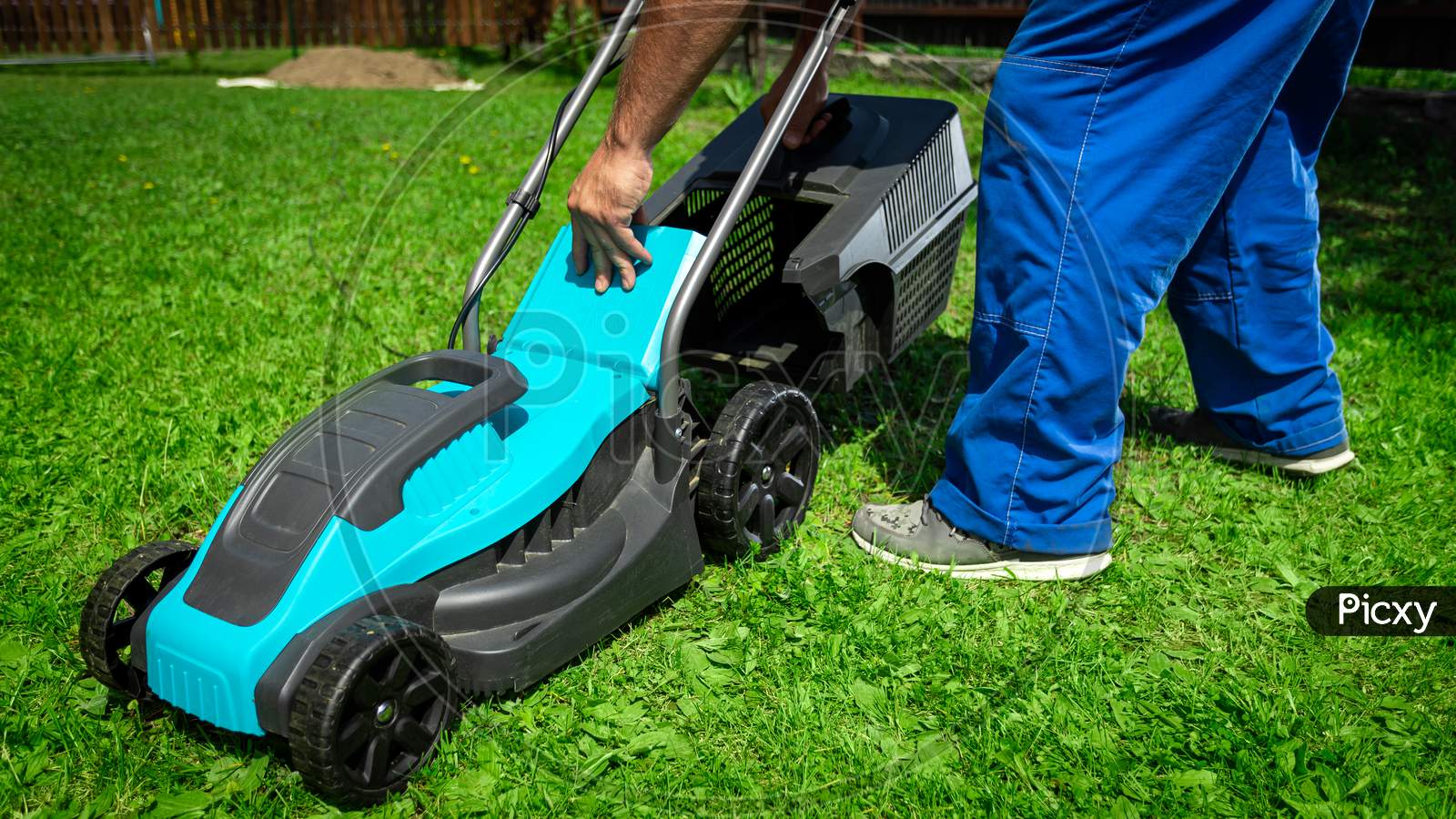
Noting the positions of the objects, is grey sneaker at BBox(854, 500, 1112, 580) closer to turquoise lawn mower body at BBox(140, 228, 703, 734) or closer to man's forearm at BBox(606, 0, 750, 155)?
turquoise lawn mower body at BBox(140, 228, 703, 734)

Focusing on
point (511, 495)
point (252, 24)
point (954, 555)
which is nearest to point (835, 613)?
point (954, 555)

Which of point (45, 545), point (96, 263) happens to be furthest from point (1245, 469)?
point (96, 263)

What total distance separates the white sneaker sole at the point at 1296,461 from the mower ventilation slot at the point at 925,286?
0.79m

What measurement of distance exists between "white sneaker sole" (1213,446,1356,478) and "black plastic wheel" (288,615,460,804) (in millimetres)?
1888

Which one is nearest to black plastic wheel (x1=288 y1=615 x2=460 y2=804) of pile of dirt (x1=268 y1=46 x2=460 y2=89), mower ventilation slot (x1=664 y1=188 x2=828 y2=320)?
mower ventilation slot (x1=664 y1=188 x2=828 y2=320)

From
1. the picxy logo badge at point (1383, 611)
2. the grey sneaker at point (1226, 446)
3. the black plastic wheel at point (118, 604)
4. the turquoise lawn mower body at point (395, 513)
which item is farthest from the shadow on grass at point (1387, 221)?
the black plastic wheel at point (118, 604)

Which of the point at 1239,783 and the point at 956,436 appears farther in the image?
the point at 956,436

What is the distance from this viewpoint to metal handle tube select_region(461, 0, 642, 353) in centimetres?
199

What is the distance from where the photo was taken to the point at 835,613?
6.44 ft

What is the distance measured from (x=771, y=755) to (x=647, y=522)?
443mm

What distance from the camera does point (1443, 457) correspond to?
8.14 ft

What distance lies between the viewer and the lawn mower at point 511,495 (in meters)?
1.46

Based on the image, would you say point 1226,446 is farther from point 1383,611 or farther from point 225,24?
point 225,24

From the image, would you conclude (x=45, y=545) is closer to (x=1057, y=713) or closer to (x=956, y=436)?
(x=956, y=436)
